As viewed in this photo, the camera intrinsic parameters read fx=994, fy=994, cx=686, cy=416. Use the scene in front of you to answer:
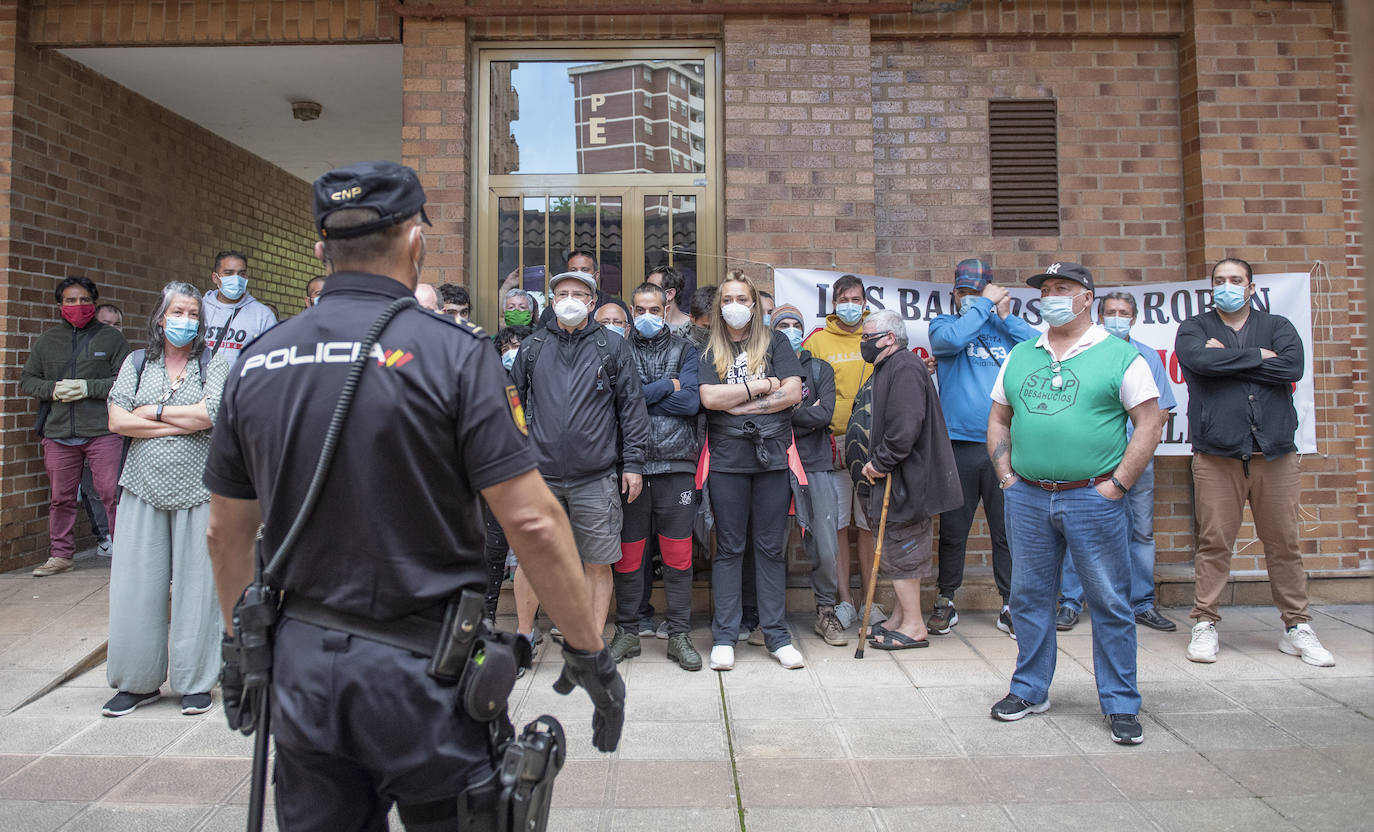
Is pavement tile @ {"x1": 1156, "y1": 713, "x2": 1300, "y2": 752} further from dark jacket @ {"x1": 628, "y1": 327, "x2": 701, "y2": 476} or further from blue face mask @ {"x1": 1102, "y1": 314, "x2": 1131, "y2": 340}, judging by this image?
dark jacket @ {"x1": 628, "y1": 327, "x2": 701, "y2": 476}

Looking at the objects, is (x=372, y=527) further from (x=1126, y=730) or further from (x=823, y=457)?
(x=823, y=457)

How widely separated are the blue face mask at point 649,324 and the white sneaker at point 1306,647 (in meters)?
3.73

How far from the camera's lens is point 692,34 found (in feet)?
21.5

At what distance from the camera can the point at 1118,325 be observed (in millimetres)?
5957

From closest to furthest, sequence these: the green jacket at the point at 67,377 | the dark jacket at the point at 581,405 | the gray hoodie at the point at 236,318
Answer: the dark jacket at the point at 581,405 → the gray hoodie at the point at 236,318 → the green jacket at the point at 67,377

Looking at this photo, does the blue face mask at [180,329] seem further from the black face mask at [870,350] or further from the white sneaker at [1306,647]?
the white sneaker at [1306,647]

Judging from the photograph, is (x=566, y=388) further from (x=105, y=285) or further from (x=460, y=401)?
(x=105, y=285)

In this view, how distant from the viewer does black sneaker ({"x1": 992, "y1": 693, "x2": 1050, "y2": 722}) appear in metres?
4.33

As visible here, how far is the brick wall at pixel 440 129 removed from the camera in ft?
20.8

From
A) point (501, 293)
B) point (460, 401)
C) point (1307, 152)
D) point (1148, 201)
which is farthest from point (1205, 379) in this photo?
point (460, 401)

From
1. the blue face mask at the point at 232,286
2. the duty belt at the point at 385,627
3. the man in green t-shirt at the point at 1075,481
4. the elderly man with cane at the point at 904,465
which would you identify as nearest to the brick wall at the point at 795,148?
the elderly man with cane at the point at 904,465

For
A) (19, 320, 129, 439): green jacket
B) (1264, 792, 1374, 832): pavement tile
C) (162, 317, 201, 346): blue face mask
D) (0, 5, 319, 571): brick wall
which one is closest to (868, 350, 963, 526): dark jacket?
(1264, 792, 1374, 832): pavement tile

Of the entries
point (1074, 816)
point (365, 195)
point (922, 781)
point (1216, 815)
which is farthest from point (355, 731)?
point (1216, 815)

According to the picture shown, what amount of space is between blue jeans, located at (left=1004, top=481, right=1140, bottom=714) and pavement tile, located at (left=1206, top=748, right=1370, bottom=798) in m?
0.42
